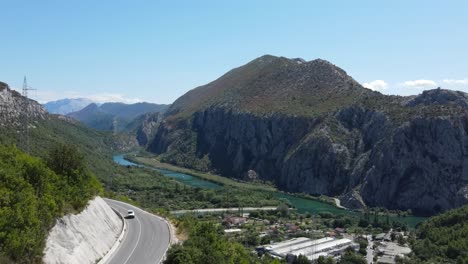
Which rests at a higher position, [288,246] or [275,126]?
[275,126]

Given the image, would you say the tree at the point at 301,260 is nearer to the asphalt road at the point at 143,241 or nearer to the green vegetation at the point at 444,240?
the green vegetation at the point at 444,240

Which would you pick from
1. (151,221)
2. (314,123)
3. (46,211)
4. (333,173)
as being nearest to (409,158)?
(333,173)

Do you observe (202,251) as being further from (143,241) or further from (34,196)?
(34,196)

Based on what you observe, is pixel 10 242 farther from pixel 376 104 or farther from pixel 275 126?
pixel 275 126

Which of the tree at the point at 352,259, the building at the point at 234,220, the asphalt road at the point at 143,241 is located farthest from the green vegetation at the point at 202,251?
the building at the point at 234,220

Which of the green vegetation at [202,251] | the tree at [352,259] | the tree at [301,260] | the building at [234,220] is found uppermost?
the green vegetation at [202,251]

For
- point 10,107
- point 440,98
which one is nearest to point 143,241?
point 10,107
